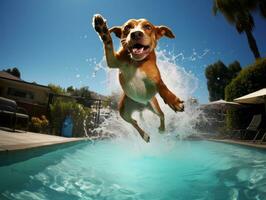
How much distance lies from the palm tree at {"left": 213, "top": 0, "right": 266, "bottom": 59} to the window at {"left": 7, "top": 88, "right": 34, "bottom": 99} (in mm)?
14669

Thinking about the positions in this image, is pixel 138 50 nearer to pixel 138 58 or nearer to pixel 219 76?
pixel 138 58

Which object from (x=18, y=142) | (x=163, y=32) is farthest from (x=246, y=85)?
(x=18, y=142)

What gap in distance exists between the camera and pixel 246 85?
1226 centimetres

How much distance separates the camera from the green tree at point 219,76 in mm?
39969

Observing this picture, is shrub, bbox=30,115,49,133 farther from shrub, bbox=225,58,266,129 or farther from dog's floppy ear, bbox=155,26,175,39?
shrub, bbox=225,58,266,129

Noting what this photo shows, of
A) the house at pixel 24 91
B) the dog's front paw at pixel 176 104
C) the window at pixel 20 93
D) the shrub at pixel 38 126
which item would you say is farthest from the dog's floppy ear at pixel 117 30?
the window at pixel 20 93

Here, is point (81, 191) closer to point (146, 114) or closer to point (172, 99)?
point (172, 99)

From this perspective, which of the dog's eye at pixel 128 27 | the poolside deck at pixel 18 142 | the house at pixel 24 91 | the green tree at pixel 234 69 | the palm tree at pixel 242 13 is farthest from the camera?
the green tree at pixel 234 69

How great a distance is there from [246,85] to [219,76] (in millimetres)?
29546

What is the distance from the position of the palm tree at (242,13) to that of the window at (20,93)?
14.7 meters

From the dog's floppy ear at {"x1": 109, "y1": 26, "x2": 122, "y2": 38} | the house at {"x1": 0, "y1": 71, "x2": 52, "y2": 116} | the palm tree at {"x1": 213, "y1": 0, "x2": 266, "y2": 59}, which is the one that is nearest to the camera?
the dog's floppy ear at {"x1": 109, "y1": 26, "x2": 122, "y2": 38}

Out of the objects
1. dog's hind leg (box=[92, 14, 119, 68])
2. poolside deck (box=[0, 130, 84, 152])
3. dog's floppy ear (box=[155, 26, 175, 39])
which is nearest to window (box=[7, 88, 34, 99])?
poolside deck (box=[0, 130, 84, 152])

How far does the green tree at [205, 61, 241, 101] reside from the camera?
40.0m

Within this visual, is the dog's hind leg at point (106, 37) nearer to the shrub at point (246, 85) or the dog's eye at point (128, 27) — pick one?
the dog's eye at point (128, 27)
